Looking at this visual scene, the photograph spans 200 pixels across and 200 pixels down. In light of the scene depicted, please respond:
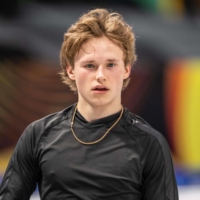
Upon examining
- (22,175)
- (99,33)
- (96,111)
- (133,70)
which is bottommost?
(22,175)

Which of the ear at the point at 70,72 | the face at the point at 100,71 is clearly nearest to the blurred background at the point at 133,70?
the ear at the point at 70,72

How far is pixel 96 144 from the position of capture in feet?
5.75

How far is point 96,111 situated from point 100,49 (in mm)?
214

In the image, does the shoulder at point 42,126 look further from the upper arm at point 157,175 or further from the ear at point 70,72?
the upper arm at point 157,175

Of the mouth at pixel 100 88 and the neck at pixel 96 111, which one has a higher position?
the mouth at pixel 100 88

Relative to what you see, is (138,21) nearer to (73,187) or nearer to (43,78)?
(43,78)

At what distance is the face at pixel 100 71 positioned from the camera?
1731 millimetres

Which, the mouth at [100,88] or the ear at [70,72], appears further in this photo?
the ear at [70,72]

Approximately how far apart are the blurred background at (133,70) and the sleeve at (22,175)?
Answer: 1.54m

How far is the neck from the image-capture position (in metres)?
1.79

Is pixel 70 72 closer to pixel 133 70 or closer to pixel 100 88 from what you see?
pixel 100 88

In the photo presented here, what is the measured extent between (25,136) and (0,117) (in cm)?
157

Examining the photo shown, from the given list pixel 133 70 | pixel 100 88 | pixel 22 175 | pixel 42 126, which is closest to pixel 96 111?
pixel 100 88

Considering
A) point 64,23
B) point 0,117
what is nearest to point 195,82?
point 64,23
